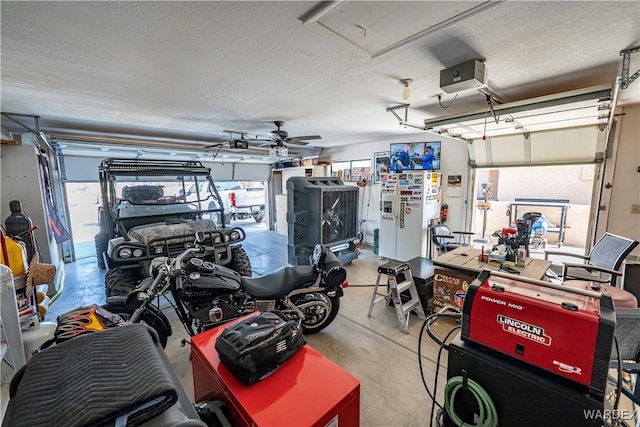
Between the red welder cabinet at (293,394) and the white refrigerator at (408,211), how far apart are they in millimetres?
4072

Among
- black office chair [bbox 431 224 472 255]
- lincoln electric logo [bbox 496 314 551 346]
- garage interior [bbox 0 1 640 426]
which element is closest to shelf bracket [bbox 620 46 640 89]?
garage interior [bbox 0 1 640 426]

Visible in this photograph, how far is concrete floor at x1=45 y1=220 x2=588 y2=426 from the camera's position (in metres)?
1.90

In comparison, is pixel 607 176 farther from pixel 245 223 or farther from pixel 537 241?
pixel 245 223

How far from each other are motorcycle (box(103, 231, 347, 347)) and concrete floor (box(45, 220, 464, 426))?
30cm

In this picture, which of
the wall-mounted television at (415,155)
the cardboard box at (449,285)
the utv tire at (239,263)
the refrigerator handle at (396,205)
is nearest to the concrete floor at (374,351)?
the cardboard box at (449,285)

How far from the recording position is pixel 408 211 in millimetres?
5027

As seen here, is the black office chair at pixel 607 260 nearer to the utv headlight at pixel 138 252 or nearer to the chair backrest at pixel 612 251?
the chair backrest at pixel 612 251

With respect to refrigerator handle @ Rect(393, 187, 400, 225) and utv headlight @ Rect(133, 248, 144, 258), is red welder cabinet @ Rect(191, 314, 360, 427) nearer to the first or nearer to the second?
utv headlight @ Rect(133, 248, 144, 258)

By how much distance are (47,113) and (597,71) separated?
600cm

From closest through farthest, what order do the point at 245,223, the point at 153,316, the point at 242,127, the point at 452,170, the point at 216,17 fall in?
the point at 216,17
the point at 153,316
the point at 242,127
the point at 452,170
the point at 245,223

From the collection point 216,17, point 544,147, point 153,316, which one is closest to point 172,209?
point 153,316

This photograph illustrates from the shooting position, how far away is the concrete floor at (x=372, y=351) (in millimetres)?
1904

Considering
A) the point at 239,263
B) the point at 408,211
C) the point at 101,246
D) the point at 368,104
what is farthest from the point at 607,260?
the point at 101,246

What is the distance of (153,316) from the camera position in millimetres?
2150
